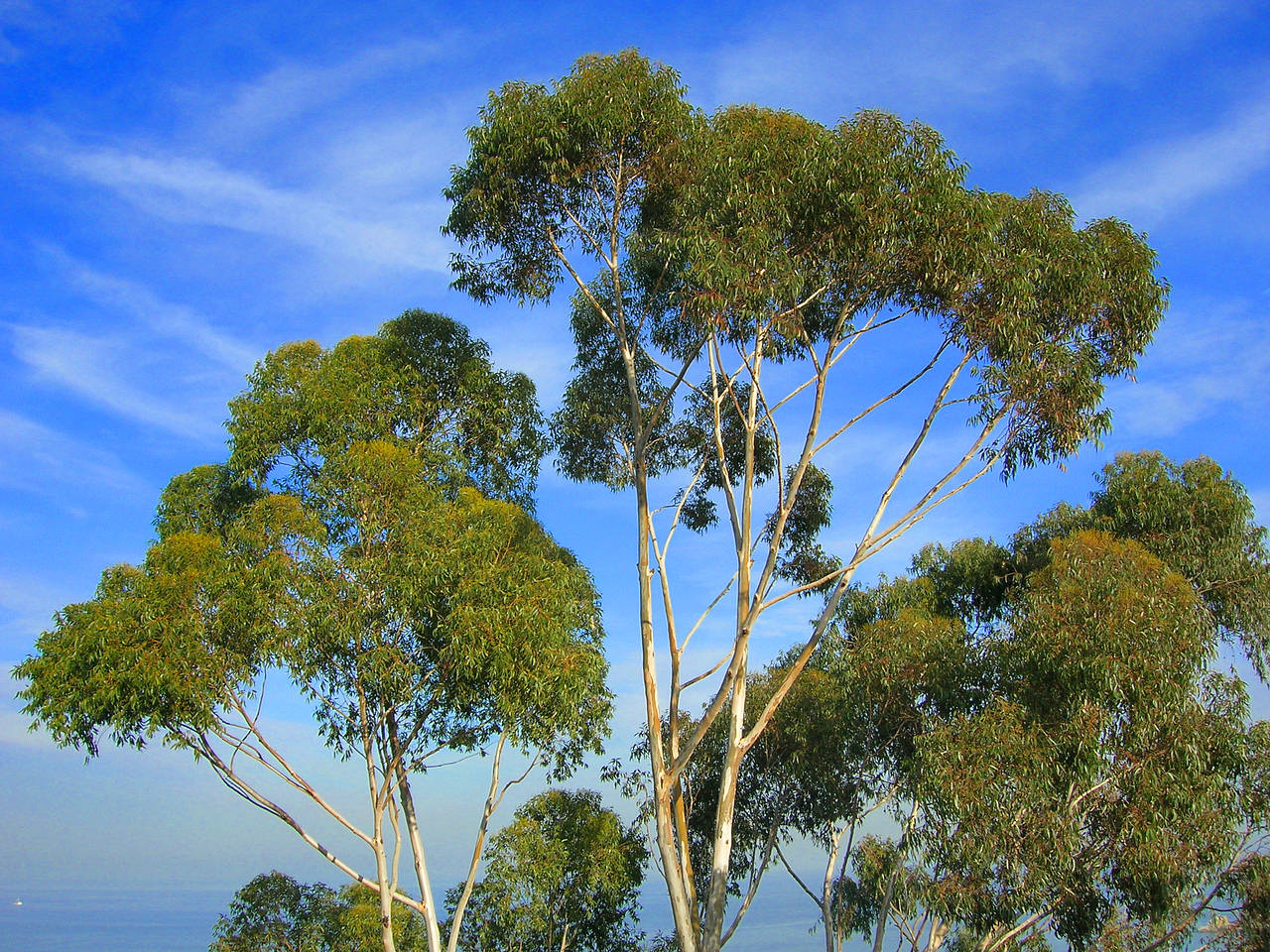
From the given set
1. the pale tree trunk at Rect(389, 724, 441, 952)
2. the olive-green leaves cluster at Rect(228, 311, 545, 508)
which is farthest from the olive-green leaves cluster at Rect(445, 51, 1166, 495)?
the pale tree trunk at Rect(389, 724, 441, 952)

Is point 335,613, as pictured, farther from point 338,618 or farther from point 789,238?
point 789,238

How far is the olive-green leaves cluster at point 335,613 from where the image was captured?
10.9 metres

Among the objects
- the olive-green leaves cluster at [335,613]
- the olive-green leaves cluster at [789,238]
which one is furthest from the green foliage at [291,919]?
the olive-green leaves cluster at [789,238]

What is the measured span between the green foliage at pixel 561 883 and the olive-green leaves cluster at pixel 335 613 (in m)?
1.73

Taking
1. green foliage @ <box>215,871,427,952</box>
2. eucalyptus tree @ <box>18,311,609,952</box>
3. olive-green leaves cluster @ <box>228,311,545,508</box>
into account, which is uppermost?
olive-green leaves cluster @ <box>228,311,545,508</box>

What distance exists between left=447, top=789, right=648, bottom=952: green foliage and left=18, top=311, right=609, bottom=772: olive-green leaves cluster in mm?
1732

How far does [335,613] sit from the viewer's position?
1129 cm

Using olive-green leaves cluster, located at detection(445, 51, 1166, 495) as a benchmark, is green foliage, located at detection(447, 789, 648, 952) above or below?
below

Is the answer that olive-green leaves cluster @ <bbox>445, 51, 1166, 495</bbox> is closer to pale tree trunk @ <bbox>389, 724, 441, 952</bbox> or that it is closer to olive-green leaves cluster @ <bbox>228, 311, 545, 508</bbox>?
olive-green leaves cluster @ <bbox>228, 311, 545, 508</bbox>

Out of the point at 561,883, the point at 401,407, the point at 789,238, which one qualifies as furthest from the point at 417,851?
the point at 789,238

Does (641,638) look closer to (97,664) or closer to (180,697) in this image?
(180,697)

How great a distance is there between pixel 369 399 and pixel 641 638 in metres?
5.10

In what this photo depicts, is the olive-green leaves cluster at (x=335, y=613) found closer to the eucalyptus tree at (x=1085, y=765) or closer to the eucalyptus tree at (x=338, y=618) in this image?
the eucalyptus tree at (x=338, y=618)

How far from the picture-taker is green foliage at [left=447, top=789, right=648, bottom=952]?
46.3 feet
